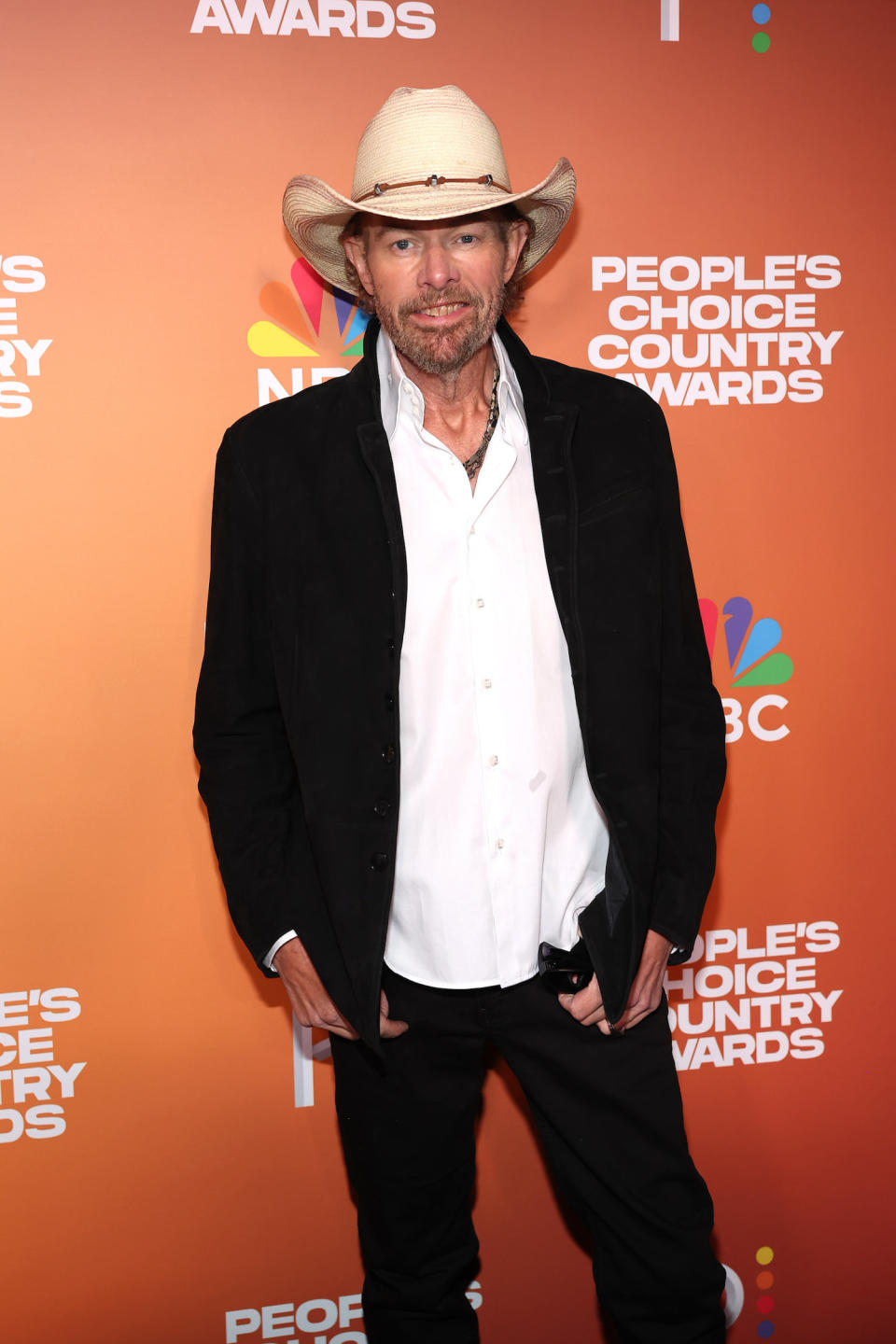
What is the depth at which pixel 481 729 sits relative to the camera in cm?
173

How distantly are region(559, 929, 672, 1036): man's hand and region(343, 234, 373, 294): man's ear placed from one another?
3.69 feet

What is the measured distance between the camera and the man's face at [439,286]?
1.73 metres

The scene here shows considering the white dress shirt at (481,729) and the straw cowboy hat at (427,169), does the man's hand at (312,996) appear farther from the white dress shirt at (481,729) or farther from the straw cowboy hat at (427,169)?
the straw cowboy hat at (427,169)

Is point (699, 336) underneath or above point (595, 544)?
above

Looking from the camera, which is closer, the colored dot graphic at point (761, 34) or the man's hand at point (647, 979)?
the man's hand at point (647, 979)

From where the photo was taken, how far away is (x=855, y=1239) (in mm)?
2492

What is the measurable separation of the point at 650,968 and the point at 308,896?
550 millimetres

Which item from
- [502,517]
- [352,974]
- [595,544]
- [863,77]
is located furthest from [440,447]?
[863,77]

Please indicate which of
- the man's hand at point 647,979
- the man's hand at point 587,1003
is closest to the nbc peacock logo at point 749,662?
the man's hand at point 647,979

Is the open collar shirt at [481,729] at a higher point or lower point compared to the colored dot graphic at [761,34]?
lower

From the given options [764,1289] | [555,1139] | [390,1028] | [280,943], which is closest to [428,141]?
[280,943]

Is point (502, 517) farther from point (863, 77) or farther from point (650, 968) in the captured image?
point (863, 77)

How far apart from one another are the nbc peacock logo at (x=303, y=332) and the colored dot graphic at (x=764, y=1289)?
2.00 metres

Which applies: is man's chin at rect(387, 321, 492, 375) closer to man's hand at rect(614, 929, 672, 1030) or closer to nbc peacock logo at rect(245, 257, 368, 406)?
nbc peacock logo at rect(245, 257, 368, 406)
